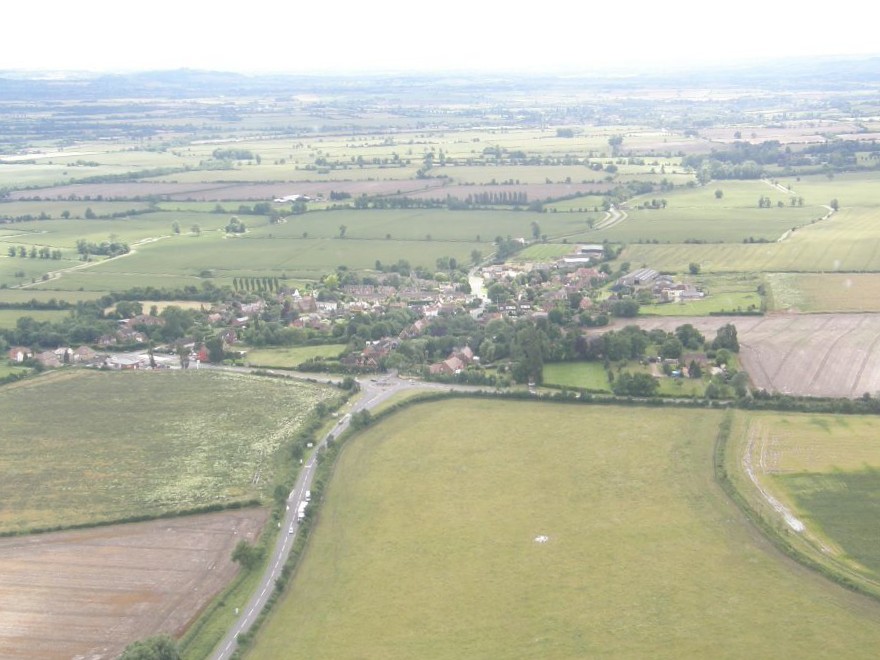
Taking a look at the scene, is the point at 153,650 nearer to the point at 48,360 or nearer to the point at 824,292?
the point at 48,360

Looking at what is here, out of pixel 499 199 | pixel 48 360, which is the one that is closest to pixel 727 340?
pixel 48 360

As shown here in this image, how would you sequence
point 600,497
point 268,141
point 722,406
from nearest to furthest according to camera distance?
point 600,497 < point 722,406 < point 268,141

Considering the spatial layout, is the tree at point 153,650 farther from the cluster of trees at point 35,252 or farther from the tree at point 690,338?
the cluster of trees at point 35,252

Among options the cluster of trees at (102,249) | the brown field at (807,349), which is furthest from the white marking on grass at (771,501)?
the cluster of trees at (102,249)

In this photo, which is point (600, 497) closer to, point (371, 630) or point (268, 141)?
point (371, 630)

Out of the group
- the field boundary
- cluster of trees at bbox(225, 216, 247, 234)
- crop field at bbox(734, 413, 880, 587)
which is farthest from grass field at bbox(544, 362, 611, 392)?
cluster of trees at bbox(225, 216, 247, 234)

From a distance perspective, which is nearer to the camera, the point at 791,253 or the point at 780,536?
the point at 780,536

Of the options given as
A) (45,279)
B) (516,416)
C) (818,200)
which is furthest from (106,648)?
(818,200)
